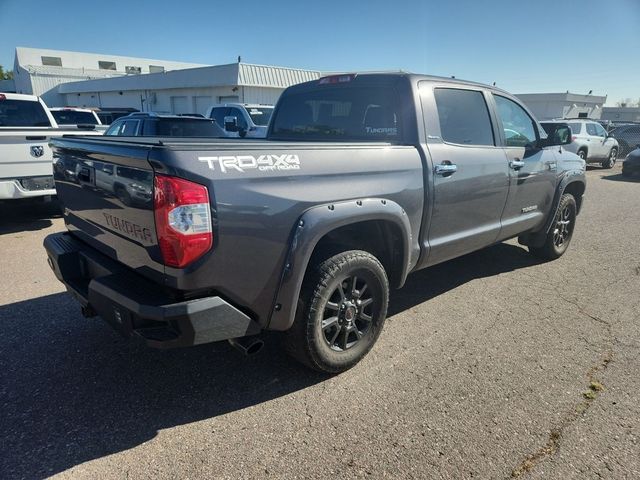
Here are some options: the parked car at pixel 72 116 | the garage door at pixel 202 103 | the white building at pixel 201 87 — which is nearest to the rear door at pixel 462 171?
the parked car at pixel 72 116

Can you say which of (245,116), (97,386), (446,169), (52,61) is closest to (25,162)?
(97,386)

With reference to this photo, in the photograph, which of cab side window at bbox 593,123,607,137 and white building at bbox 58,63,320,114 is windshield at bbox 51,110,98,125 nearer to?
white building at bbox 58,63,320,114

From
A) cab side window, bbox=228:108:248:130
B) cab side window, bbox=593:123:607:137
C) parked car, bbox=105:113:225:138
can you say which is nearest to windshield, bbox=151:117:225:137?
parked car, bbox=105:113:225:138

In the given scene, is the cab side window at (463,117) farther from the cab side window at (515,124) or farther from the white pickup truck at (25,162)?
the white pickup truck at (25,162)

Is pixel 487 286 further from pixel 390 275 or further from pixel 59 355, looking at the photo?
pixel 59 355

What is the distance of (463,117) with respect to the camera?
3834mm

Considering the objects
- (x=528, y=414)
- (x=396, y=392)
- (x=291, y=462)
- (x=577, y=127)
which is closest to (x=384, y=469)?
(x=291, y=462)

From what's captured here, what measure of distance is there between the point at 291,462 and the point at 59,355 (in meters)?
1.98

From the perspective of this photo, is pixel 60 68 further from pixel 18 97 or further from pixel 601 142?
pixel 601 142

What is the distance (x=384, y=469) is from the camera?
221 cm

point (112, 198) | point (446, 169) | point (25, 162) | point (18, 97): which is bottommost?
point (25, 162)

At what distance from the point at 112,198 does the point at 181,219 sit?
0.67 metres

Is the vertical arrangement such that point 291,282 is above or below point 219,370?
above

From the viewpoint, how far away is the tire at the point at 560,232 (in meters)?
5.27
